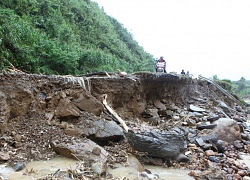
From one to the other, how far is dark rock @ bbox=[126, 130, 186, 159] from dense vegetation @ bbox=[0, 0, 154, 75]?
153 inches

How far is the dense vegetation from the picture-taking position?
7871mm

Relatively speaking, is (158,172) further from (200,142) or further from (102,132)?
(200,142)

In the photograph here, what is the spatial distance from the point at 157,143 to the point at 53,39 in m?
8.94

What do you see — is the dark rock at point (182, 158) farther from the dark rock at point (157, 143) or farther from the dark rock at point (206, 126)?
the dark rock at point (206, 126)

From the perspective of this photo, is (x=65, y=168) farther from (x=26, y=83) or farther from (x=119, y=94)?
(x=119, y=94)

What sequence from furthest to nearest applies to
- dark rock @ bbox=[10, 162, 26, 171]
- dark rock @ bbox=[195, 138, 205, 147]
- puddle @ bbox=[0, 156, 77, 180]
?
dark rock @ bbox=[195, 138, 205, 147] → dark rock @ bbox=[10, 162, 26, 171] → puddle @ bbox=[0, 156, 77, 180]

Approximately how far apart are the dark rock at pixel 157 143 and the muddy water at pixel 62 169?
36cm

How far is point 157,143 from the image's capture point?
205 inches

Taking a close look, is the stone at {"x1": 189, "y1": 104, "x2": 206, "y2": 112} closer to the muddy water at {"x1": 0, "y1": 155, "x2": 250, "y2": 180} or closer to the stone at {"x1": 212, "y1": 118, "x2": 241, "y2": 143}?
the stone at {"x1": 212, "y1": 118, "x2": 241, "y2": 143}

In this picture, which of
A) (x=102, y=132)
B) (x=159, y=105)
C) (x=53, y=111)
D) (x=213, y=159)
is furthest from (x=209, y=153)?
(x=53, y=111)

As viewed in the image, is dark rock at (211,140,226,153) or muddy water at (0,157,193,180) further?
dark rock at (211,140,226,153)

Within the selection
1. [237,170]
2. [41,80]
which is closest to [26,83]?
[41,80]

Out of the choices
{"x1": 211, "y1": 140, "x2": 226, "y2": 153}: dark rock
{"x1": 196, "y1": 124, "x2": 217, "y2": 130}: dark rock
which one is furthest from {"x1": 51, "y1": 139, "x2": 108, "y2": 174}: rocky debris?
{"x1": 196, "y1": 124, "x2": 217, "y2": 130}: dark rock

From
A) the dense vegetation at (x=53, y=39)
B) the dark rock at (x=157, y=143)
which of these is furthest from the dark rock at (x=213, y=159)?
the dense vegetation at (x=53, y=39)
